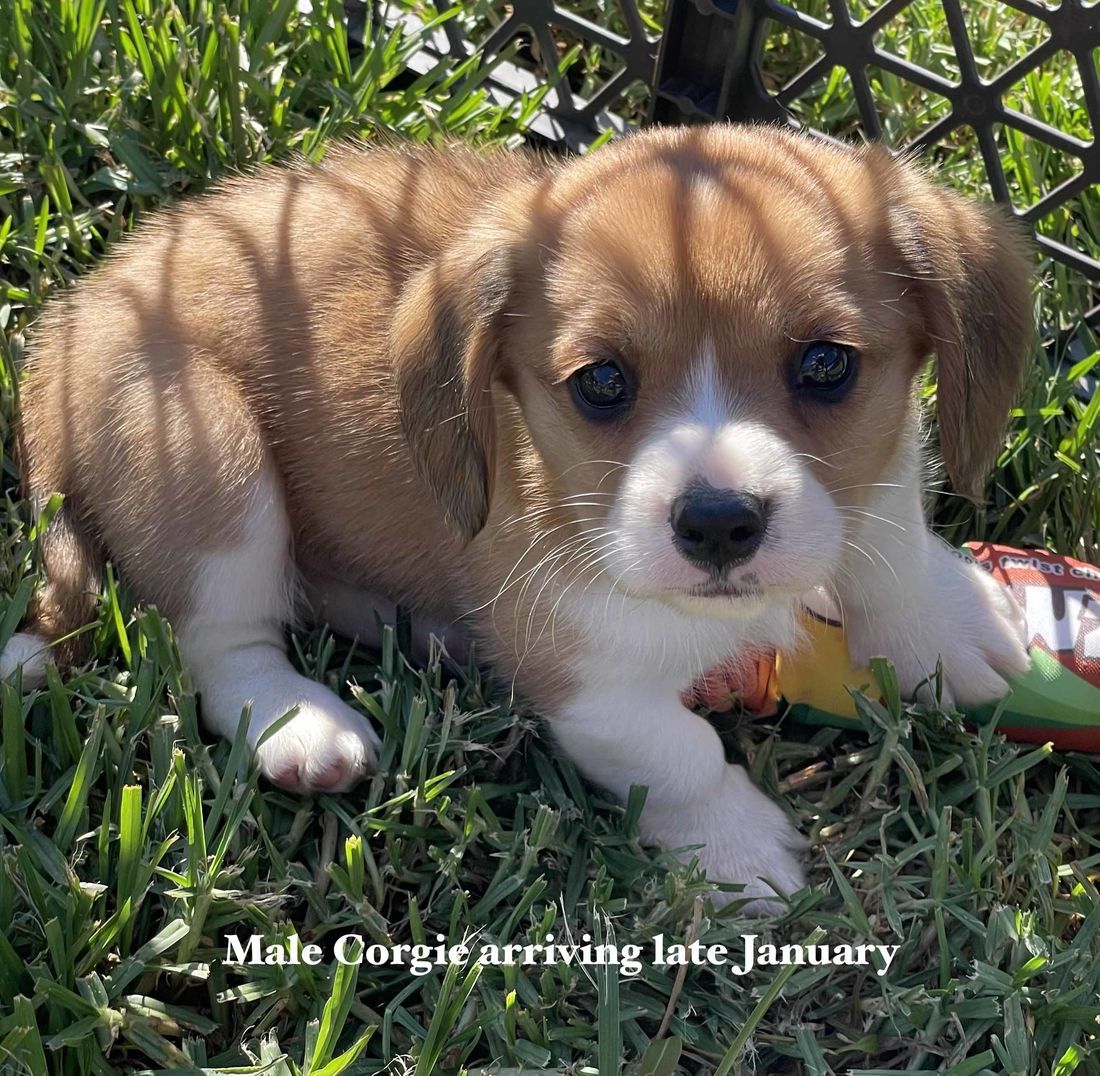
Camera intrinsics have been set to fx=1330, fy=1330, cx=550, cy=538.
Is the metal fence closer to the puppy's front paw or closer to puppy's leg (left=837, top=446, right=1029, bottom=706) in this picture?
puppy's leg (left=837, top=446, right=1029, bottom=706)

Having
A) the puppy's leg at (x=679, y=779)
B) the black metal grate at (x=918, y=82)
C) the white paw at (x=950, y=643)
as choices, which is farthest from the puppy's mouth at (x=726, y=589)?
the black metal grate at (x=918, y=82)

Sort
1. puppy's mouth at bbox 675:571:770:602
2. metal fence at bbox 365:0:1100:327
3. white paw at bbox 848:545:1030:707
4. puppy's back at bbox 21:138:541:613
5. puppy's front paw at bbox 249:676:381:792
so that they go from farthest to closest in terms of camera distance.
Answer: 1. metal fence at bbox 365:0:1100:327
2. white paw at bbox 848:545:1030:707
3. puppy's back at bbox 21:138:541:613
4. puppy's front paw at bbox 249:676:381:792
5. puppy's mouth at bbox 675:571:770:602

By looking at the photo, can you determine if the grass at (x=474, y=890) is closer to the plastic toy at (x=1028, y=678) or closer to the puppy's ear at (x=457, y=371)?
the plastic toy at (x=1028, y=678)

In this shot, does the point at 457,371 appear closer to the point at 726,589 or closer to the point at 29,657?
the point at 726,589

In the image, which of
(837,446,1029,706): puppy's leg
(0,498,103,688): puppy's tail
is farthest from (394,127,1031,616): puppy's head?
(0,498,103,688): puppy's tail

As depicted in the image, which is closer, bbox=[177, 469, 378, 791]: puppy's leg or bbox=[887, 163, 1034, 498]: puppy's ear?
bbox=[887, 163, 1034, 498]: puppy's ear

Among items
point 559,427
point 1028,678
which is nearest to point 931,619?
point 1028,678

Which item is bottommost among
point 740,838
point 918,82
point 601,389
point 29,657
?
point 740,838
